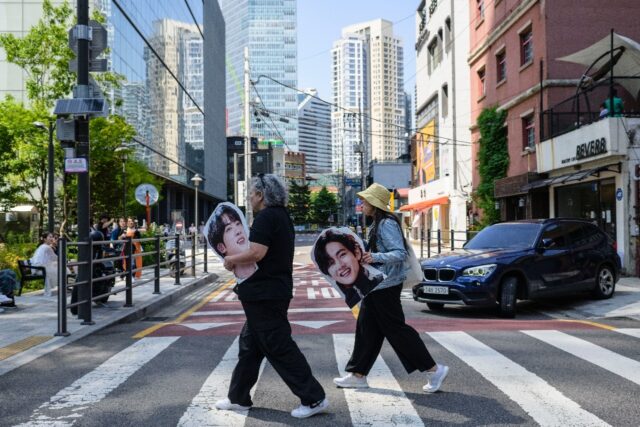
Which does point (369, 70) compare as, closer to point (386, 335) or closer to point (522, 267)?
point (522, 267)

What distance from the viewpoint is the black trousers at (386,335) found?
16.8 ft

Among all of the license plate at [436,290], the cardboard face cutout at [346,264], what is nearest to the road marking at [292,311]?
the license plate at [436,290]

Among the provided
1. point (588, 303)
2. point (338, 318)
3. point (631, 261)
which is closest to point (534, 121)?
point (631, 261)

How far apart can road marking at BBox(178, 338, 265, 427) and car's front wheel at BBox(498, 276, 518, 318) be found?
5.19 metres

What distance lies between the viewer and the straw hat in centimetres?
523

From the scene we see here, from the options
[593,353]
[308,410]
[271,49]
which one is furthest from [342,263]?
[271,49]

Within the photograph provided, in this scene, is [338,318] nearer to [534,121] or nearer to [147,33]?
[534,121]

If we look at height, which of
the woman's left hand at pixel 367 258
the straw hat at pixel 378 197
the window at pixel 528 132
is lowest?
the woman's left hand at pixel 367 258

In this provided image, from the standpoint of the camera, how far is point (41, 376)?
5.95 meters

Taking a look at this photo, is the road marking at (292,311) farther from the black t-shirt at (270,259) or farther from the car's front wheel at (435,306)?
the black t-shirt at (270,259)

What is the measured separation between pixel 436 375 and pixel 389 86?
7578cm

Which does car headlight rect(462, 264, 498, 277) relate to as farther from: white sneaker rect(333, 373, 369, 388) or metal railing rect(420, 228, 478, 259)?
white sneaker rect(333, 373, 369, 388)

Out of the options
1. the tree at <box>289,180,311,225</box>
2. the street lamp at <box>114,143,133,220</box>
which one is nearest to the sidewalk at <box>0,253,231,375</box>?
the street lamp at <box>114,143,133,220</box>

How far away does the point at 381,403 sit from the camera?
4812mm
